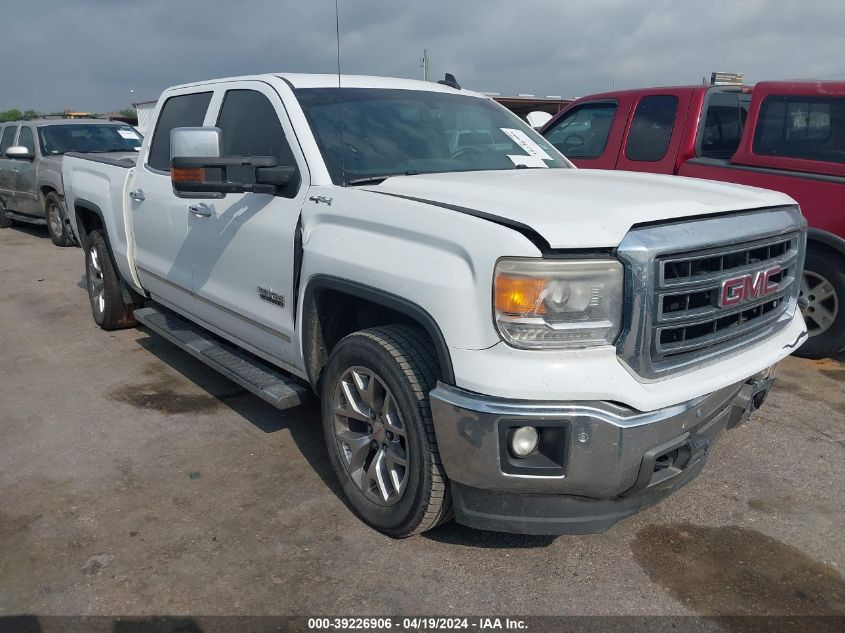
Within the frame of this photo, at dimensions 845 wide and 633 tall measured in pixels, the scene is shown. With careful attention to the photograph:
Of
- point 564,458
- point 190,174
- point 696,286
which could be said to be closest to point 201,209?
point 190,174

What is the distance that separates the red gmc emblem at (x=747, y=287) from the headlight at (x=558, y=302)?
0.51 meters

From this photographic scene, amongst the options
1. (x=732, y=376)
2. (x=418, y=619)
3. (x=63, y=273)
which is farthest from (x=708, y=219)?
(x=63, y=273)

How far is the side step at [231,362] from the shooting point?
11.3 ft

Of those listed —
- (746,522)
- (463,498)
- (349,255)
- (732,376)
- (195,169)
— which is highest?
(195,169)

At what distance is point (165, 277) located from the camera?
464 centimetres

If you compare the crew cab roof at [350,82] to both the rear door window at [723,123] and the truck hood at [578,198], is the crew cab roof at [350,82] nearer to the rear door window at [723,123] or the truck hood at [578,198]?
the truck hood at [578,198]

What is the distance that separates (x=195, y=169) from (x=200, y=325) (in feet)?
4.95

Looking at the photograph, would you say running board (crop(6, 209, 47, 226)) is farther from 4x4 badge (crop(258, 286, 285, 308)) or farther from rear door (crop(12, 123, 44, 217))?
4x4 badge (crop(258, 286, 285, 308))

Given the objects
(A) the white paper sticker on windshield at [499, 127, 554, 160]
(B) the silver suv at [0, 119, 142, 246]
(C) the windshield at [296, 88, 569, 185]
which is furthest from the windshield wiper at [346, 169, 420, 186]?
(B) the silver suv at [0, 119, 142, 246]

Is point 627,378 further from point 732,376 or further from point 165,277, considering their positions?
point 165,277

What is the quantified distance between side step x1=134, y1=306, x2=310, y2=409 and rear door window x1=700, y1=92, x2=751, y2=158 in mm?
4163

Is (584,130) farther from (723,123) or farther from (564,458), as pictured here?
(564,458)

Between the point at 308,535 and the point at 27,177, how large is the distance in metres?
10.2

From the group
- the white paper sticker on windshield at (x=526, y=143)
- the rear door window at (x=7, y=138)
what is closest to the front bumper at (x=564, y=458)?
the white paper sticker on windshield at (x=526, y=143)
